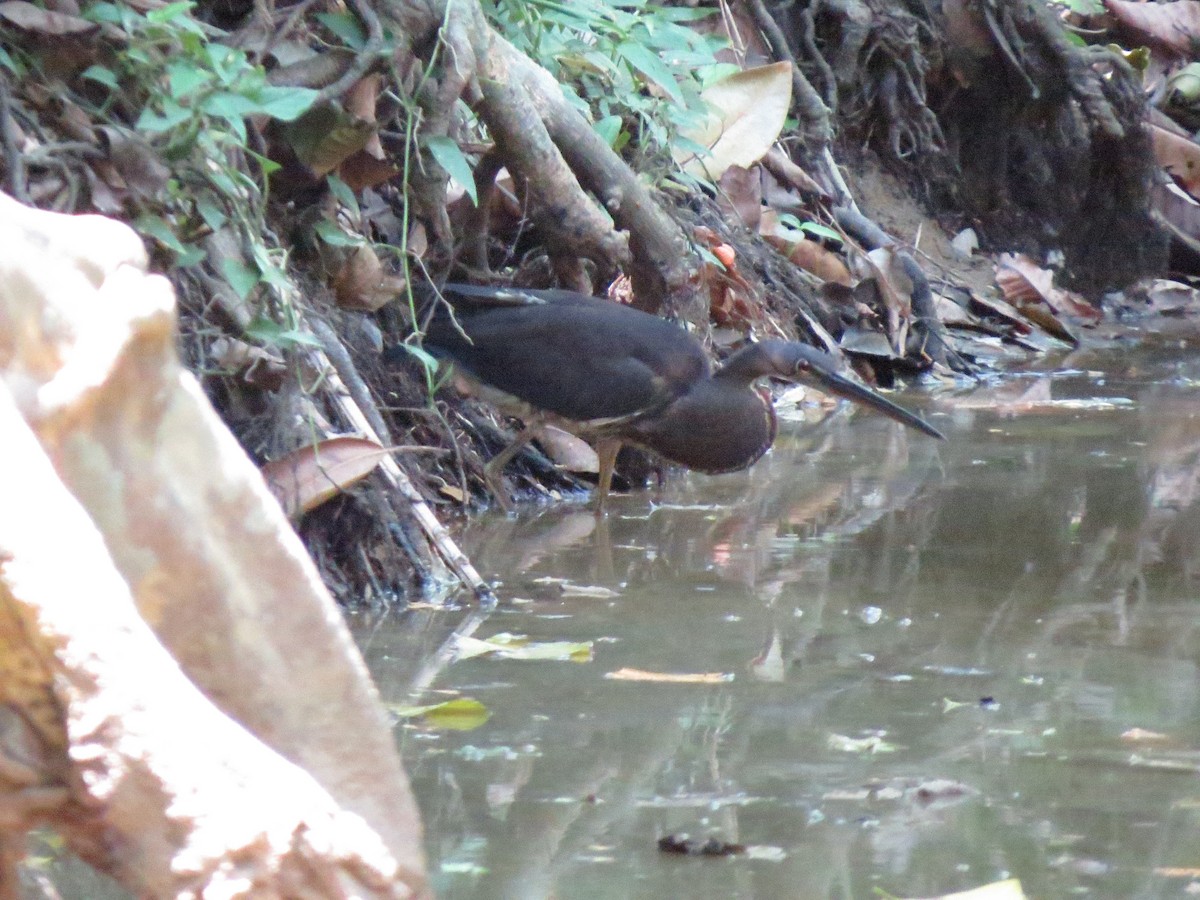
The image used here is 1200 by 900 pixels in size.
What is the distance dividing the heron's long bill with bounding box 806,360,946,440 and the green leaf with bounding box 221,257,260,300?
228 centimetres

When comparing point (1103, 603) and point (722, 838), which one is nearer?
point (722, 838)

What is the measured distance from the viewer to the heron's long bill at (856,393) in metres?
5.36

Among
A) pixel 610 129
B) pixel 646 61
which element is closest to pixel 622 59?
pixel 610 129

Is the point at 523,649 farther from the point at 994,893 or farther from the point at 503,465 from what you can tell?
the point at 503,465

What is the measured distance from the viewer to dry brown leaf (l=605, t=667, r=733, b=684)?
300 cm

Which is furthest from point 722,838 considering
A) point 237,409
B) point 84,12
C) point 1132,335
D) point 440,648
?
point 1132,335

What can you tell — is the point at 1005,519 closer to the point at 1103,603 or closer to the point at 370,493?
the point at 1103,603

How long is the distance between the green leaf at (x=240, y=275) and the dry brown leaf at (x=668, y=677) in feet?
3.85

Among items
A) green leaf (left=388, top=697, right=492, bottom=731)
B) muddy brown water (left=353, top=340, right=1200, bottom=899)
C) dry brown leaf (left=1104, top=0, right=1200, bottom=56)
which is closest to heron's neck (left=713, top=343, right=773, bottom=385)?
muddy brown water (left=353, top=340, right=1200, bottom=899)

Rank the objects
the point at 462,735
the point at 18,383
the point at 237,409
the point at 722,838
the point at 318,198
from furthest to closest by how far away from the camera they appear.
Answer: the point at 318,198 < the point at 237,409 < the point at 462,735 < the point at 722,838 < the point at 18,383

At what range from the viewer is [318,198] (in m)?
4.23

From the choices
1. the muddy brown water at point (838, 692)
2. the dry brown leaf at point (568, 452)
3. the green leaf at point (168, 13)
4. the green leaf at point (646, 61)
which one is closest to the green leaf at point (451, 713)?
the muddy brown water at point (838, 692)

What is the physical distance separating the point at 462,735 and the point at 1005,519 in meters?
2.23

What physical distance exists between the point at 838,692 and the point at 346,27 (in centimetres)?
208
